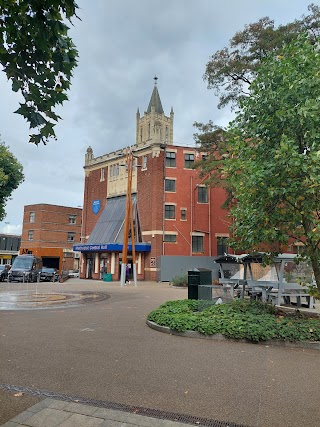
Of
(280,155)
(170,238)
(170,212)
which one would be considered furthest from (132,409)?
(170,212)

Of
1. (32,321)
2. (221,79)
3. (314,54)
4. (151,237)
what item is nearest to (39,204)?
(151,237)

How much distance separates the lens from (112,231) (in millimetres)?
40594

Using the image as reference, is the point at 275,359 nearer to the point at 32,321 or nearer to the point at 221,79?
the point at 32,321

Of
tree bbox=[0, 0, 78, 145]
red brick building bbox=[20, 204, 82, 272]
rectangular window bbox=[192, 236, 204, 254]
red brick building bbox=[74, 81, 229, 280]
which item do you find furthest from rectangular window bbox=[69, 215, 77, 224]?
tree bbox=[0, 0, 78, 145]

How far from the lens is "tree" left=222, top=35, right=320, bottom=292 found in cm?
828

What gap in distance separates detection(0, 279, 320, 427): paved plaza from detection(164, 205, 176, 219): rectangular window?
29.3m

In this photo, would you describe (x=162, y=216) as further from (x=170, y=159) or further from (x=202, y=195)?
(x=170, y=159)

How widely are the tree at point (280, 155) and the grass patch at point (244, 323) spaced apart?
5.22ft

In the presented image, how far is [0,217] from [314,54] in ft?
89.3

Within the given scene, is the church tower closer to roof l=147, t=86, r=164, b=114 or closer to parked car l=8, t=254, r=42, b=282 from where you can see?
roof l=147, t=86, r=164, b=114

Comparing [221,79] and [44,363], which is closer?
[44,363]

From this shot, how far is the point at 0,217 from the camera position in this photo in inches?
1172

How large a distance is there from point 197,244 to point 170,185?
6.94 metres

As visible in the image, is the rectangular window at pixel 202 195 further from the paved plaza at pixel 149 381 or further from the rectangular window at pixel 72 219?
the rectangular window at pixel 72 219
